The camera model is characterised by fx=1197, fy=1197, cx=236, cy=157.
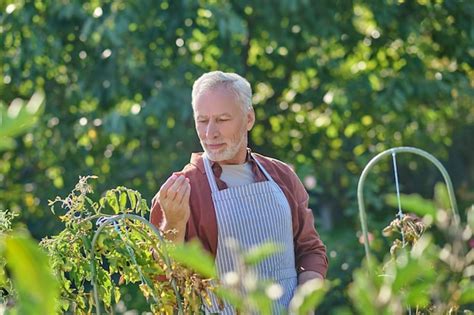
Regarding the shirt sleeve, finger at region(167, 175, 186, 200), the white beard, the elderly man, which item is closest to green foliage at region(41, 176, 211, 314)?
finger at region(167, 175, 186, 200)

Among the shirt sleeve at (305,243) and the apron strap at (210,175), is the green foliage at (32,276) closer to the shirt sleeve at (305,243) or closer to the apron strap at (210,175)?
the apron strap at (210,175)

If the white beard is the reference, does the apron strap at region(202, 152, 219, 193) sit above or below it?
below

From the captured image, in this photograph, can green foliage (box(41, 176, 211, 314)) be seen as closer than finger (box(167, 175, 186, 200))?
Yes

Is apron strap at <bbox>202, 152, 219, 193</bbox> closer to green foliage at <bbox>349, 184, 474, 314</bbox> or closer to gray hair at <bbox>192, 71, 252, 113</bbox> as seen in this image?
gray hair at <bbox>192, 71, 252, 113</bbox>

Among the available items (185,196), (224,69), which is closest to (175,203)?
(185,196)

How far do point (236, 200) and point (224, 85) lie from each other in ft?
0.94

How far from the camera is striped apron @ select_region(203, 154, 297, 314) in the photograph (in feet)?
9.60

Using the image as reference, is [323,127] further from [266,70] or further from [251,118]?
[251,118]

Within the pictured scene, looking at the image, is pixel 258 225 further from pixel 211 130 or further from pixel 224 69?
pixel 224 69

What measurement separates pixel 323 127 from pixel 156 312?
14.2 ft

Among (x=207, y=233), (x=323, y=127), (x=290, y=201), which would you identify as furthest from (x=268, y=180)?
(x=323, y=127)

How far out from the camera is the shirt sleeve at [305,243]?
3066mm

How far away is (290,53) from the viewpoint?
646 cm

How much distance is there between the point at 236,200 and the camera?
9.75ft
